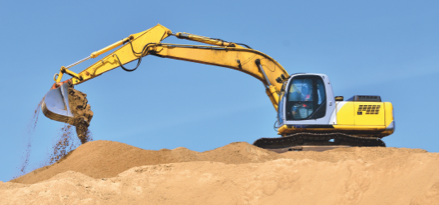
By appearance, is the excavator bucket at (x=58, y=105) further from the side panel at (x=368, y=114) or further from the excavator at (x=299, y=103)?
the side panel at (x=368, y=114)

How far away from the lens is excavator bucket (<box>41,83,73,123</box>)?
11.4 m

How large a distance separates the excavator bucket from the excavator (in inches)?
37.0

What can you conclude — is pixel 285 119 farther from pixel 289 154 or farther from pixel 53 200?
pixel 53 200

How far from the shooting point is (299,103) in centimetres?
1306

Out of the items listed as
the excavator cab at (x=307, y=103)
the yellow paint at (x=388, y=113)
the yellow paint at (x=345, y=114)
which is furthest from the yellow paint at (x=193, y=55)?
the yellow paint at (x=388, y=113)

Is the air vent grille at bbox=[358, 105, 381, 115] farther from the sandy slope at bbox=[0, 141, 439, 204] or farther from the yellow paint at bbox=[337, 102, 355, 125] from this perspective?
the sandy slope at bbox=[0, 141, 439, 204]

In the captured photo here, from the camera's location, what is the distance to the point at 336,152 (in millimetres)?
12555

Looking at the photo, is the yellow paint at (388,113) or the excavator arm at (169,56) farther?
the yellow paint at (388,113)

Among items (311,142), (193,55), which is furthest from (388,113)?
(193,55)

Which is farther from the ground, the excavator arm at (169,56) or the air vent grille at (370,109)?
the excavator arm at (169,56)

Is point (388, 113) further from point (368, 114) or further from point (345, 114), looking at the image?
point (345, 114)

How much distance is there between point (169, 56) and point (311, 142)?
482 cm

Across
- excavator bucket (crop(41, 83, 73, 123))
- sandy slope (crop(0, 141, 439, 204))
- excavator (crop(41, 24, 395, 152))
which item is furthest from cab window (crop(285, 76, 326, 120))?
excavator bucket (crop(41, 83, 73, 123))

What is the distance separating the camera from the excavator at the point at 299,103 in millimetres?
12852
